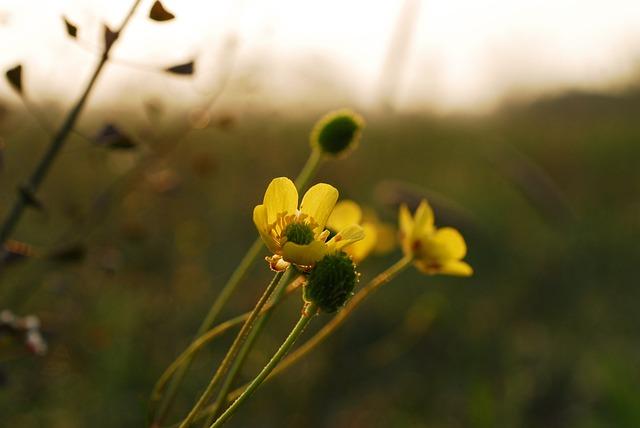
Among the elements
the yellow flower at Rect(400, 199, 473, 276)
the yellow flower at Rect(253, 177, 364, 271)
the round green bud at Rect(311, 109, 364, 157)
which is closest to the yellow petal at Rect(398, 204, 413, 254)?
the yellow flower at Rect(400, 199, 473, 276)

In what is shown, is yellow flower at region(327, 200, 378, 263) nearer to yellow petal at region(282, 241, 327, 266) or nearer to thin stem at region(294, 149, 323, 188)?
thin stem at region(294, 149, 323, 188)

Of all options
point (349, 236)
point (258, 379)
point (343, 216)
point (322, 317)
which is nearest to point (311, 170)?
point (343, 216)

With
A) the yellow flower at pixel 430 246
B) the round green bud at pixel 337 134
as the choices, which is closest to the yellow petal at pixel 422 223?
the yellow flower at pixel 430 246

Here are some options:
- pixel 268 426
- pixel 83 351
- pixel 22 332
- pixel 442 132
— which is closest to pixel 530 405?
pixel 268 426

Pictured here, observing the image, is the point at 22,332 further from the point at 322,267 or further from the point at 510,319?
the point at 510,319

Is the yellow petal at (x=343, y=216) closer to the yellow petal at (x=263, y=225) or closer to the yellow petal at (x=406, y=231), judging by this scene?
the yellow petal at (x=406, y=231)

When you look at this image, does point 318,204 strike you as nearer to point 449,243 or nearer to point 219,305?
point 219,305
